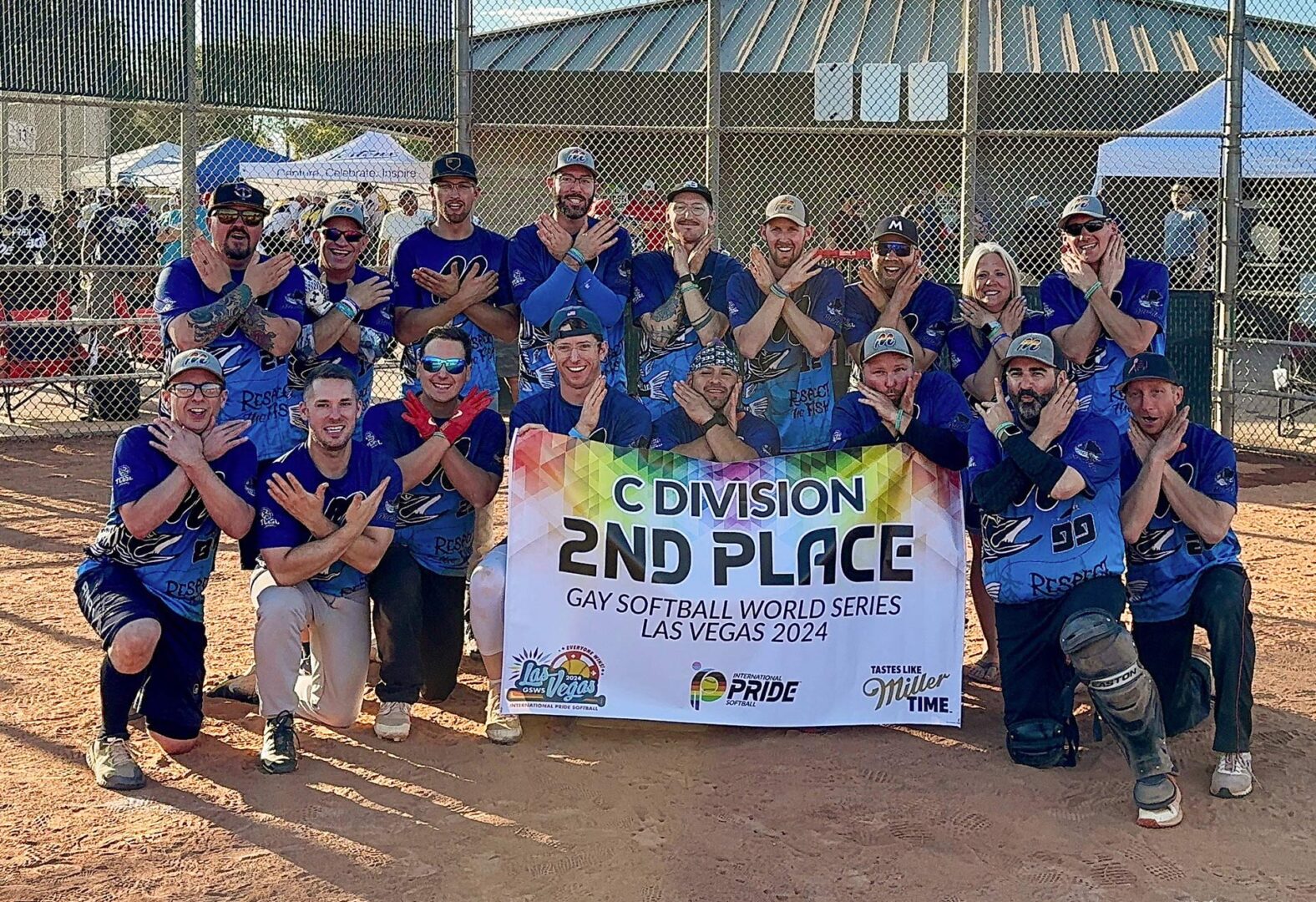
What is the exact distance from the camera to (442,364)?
19.0 ft

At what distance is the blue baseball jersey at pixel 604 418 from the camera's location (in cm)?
579

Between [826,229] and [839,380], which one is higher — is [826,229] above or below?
above

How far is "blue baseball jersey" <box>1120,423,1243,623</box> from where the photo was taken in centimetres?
519

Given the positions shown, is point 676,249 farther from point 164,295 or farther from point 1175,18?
point 1175,18

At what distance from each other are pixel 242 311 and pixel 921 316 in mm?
3002

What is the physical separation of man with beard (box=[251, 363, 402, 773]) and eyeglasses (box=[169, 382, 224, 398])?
0.34 metres

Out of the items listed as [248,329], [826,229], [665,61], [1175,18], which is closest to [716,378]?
[248,329]

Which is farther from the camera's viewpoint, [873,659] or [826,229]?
[826,229]

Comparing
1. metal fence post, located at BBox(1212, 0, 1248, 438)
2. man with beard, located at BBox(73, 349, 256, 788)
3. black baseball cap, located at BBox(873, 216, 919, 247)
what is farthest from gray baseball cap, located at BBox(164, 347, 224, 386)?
metal fence post, located at BBox(1212, 0, 1248, 438)

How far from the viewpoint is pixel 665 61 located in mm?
18844

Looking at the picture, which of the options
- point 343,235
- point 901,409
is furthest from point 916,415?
point 343,235

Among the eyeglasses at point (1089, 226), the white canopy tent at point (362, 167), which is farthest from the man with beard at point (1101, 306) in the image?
the white canopy tent at point (362, 167)

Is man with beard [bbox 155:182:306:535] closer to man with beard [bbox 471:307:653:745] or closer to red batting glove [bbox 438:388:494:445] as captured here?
red batting glove [bbox 438:388:494:445]

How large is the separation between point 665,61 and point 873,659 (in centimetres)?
1459
